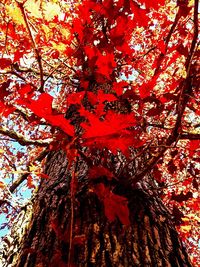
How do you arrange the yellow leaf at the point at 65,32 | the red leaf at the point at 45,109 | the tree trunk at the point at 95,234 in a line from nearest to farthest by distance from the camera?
the red leaf at the point at 45,109 → the tree trunk at the point at 95,234 → the yellow leaf at the point at 65,32

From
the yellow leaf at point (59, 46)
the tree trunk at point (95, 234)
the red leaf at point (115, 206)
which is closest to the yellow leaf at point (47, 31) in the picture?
the yellow leaf at point (59, 46)

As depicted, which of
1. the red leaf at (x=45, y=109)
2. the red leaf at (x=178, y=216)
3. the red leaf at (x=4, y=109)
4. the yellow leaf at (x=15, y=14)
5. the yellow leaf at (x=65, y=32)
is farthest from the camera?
the yellow leaf at (x=65, y=32)

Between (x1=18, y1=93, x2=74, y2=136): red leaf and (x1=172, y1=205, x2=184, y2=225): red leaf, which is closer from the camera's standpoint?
(x1=18, y1=93, x2=74, y2=136): red leaf

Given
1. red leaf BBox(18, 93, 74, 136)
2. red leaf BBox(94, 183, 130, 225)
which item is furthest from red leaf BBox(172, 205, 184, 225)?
red leaf BBox(18, 93, 74, 136)

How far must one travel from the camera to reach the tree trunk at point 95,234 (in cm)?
160

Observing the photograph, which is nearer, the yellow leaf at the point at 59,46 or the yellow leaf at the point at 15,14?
the yellow leaf at the point at 15,14

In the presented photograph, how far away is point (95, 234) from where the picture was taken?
176 centimetres

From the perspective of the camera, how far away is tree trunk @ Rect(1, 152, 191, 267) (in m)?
1.60

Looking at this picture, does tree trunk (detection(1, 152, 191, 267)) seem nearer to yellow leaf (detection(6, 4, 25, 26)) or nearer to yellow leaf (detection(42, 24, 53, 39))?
yellow leaf (detection(6, 4, 25, 26))

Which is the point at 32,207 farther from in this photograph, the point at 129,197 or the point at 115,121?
the point at 115,121

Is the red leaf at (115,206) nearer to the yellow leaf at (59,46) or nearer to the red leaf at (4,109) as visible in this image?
the red leaf at (4,109)

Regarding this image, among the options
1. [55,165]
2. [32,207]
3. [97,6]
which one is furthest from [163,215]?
[97,6]

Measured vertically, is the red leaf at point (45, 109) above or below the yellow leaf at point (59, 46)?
below

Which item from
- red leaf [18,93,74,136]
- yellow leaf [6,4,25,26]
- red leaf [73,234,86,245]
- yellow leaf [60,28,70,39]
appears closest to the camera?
red leaf [73,234,86,245]
